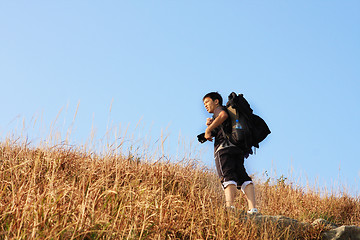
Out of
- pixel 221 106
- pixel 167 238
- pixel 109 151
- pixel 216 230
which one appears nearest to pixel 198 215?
pixel 216 230

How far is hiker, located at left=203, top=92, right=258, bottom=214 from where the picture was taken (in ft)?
17.3

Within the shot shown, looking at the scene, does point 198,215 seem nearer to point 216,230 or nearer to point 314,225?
point 216,230

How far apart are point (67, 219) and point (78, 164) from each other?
284 centimetres

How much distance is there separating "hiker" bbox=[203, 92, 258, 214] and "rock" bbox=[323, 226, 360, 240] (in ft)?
3.58

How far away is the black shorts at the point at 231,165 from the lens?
534 centimetres

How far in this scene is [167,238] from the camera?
386 centimetres

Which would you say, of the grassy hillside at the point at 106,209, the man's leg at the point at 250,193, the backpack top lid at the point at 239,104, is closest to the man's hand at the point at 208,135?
the backpack top lid at the point at 239,104

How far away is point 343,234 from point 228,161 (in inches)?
75.7

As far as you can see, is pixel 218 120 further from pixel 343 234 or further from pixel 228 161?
pixel 343 234

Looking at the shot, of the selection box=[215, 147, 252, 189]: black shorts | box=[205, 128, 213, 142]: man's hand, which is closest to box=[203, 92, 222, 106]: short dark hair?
box=[205, 128, 213, 142]: man's hand

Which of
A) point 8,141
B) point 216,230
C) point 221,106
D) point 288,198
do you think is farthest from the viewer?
point 288,198

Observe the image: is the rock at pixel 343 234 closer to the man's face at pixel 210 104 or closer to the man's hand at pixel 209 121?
the man's hand at pixel 209 121

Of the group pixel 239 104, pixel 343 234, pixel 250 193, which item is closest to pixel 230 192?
pixel 250 193

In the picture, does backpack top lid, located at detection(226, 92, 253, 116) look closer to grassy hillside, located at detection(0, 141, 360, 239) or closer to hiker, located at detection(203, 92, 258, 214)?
hiker, located at detection(203, 92, 258, 214)
